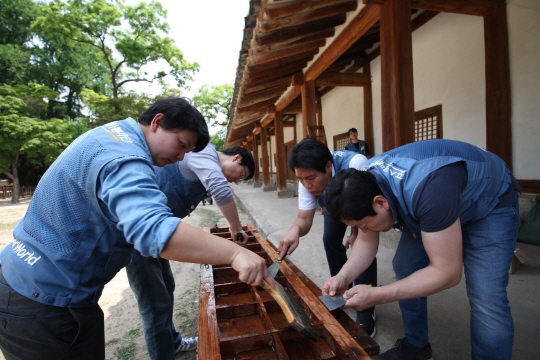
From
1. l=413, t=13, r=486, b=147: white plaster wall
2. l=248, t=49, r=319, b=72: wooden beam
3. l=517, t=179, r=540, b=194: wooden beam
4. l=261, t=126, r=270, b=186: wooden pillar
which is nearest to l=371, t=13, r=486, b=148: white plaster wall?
l=413, t=13, r=486, b=147: white plaster wall

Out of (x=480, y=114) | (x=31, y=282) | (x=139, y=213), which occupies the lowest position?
(x=31, y=282)

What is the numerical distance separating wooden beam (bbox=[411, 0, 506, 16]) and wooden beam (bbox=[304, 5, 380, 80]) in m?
0.47

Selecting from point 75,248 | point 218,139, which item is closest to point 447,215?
point 75,248

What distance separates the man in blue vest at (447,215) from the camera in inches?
Result: 47.4

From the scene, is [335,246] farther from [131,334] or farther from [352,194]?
[131,334]

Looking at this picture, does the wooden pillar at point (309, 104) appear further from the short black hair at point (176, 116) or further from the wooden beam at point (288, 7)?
the short black hair at point (176, 116)

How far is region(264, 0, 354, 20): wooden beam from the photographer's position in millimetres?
3035

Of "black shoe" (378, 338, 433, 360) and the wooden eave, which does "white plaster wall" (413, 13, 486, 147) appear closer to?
the wooden eave

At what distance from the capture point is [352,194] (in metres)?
1.28

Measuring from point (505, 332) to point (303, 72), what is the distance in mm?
5375

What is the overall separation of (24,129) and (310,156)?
18768 mm

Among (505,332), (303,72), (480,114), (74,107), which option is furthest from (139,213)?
(74,107)

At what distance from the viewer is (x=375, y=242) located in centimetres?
175

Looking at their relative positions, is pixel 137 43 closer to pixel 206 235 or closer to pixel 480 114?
pixel 480 114
